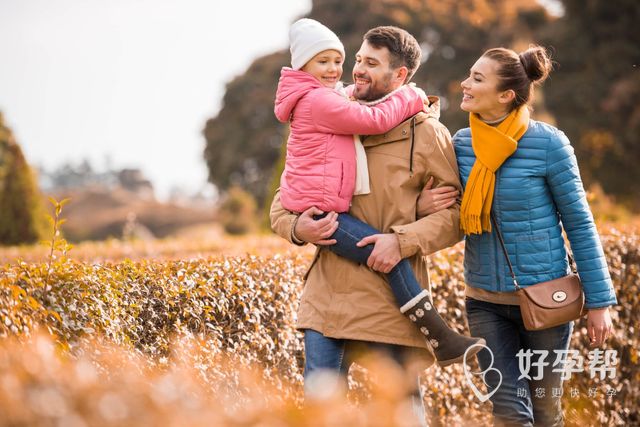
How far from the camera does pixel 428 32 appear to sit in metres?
29.9

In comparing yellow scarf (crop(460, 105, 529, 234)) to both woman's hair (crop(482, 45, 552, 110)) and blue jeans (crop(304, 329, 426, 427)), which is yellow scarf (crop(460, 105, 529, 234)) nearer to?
woman's hair (crop(482, 45, 552, 110))

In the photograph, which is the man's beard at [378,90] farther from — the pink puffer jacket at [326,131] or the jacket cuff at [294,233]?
the jacket cuff at [294,233]

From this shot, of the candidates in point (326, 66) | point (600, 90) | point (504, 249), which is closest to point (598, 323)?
point (504, 249)

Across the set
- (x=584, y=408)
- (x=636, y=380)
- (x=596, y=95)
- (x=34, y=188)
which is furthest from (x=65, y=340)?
(x=596, y=95)

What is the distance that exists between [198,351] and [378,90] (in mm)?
1607

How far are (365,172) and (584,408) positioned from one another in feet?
10.4

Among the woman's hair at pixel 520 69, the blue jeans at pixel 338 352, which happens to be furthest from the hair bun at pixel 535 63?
the blue jeans at pixel 338 352

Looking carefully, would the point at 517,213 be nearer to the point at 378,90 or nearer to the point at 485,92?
the point at 485,92

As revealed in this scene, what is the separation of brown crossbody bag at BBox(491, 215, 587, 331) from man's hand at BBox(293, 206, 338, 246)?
0.83 meters

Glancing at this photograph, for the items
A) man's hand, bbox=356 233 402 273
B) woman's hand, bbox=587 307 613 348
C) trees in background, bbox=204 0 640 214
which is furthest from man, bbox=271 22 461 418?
trees in background, bbox=204 0 640 214

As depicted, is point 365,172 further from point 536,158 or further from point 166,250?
point 166,250

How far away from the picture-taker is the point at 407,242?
346 centimetres

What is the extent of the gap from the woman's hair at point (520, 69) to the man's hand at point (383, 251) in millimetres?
939

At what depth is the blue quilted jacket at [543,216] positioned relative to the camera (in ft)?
12.1
